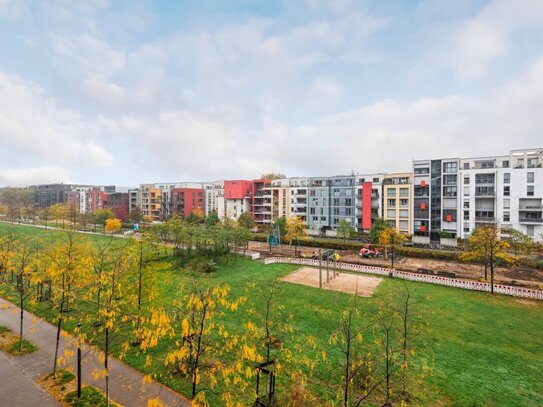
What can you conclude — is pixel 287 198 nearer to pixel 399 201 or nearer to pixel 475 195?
pixel 399 201

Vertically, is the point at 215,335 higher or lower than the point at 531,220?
lower

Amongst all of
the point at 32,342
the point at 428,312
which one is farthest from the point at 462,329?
the point at 32,342

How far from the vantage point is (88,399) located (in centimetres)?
1223

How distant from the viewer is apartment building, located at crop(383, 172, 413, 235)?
64.6 m

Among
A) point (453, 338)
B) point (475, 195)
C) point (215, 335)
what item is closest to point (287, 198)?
point (475, 195)

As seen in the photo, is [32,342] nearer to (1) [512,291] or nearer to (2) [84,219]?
(1) [512,291]

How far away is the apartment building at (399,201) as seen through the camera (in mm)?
64625

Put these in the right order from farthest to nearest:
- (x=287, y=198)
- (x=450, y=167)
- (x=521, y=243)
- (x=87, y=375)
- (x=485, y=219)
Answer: (x=287, y=198), (x=450, y=167), (x=485, y=219), (x=521, y=243), (x=87, y=375)

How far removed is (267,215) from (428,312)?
2530 inches

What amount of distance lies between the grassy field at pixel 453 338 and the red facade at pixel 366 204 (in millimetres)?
37712

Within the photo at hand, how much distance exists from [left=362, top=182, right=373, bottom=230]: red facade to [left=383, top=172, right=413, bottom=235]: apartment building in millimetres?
3438

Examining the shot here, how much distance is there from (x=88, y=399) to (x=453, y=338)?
2072 cm

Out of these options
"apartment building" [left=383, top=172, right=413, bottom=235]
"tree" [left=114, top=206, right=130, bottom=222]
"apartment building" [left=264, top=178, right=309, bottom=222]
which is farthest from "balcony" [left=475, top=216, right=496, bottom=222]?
"tree" [left=114, top=206, right=130, bottom=222]

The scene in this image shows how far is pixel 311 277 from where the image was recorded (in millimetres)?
35281
